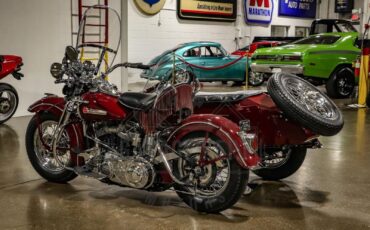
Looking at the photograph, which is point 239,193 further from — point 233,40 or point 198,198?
point 233,40

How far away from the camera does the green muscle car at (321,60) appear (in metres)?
10.4

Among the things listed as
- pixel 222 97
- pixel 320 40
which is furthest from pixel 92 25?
pixel 222 97

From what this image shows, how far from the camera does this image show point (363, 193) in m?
4.27

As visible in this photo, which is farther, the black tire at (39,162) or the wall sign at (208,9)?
the wall sign at (208,9)

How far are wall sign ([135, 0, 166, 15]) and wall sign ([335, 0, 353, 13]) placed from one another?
9.54 metres

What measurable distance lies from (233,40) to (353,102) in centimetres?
858

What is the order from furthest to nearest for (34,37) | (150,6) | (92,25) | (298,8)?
(298,8), (150,6), (92,25), (34,37)

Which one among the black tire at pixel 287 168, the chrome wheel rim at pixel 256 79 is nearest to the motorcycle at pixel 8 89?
the black tire at pixel 287 168

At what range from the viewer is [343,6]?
21.2 m

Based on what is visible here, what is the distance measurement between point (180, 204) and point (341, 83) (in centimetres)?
825

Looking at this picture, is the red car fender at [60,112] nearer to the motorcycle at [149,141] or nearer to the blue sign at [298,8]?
the motorcycle at [149,141]

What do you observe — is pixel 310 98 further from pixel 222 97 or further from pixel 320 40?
pixel 320 40

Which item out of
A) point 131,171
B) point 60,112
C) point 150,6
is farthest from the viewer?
point 150,6

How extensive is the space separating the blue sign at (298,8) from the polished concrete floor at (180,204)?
16.0 m
